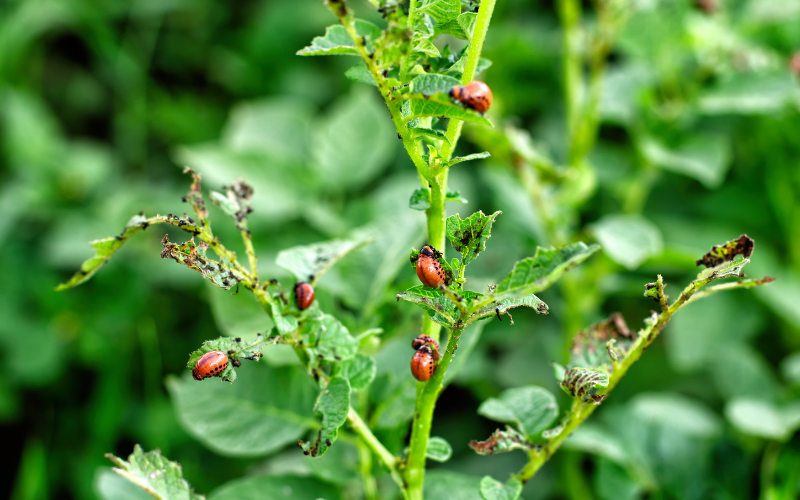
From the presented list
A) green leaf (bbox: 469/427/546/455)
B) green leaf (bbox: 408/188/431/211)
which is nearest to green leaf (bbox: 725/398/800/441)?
green leaf (bbox: 469/427/546/455)

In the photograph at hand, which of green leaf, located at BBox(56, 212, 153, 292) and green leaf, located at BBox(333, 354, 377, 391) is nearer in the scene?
green leaf, located at BBox(56, 212, 153, 292)

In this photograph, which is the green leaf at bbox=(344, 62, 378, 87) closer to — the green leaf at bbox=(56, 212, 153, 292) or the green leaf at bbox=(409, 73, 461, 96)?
the green leaf at bbox=(409, 73, 461, 96)

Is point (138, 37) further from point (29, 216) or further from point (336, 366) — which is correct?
point (336, 366)

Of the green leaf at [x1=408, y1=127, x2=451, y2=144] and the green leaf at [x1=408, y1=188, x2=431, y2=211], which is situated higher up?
the green leaf at [x1=408, y1=127, x2=451, y2=144]

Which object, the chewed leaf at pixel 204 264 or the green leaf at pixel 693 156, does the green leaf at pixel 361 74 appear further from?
the green leaf at pixel 693 156

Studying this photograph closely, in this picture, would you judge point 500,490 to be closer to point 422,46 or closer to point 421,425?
point 421,425

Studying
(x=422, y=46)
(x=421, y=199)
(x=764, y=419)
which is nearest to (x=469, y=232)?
(x=421, y=199)

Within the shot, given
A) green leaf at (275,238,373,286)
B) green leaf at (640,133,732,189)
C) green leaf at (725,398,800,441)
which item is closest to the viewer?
green leaf at (275,238,373,286)
